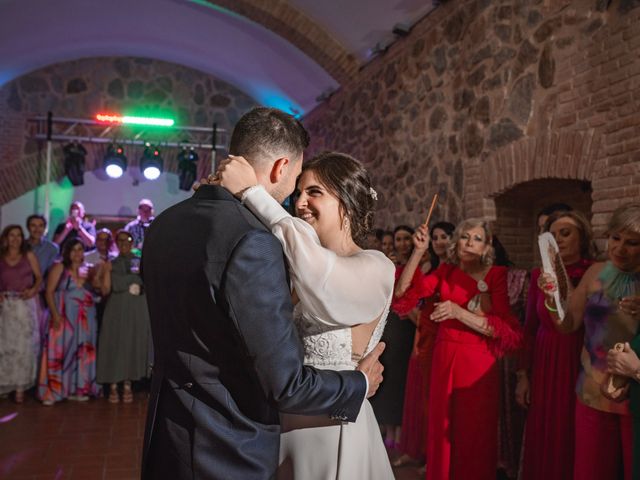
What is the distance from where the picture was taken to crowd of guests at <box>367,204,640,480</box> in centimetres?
229

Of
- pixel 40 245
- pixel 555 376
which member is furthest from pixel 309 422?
pixel 40 245

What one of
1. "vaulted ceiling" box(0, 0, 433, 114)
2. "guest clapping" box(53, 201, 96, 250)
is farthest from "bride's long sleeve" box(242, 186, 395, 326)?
"guest clapping" box(53, 201, 96, 250)

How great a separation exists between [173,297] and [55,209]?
9.53 meters

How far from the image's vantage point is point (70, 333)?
5.46 meters

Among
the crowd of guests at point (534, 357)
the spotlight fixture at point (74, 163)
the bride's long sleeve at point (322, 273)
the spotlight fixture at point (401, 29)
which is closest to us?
the bride's long sleeve at point (322, 273)

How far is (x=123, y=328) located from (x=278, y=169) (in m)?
4.61

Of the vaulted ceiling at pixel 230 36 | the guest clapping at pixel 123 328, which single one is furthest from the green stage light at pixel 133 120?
the guest clapping at pixel 123 328

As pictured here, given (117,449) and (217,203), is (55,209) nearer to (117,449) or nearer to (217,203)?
(117,449)

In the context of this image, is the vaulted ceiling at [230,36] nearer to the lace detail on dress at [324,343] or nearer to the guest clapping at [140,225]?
the guest clapping at [140,225]

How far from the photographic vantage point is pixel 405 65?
5.86m

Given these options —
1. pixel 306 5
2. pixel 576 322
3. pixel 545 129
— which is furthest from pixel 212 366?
pixel 306 5

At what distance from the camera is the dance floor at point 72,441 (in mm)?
3516

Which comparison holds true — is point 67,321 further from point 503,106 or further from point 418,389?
point 503,106

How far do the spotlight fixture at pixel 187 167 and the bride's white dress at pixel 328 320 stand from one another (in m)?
8.47
